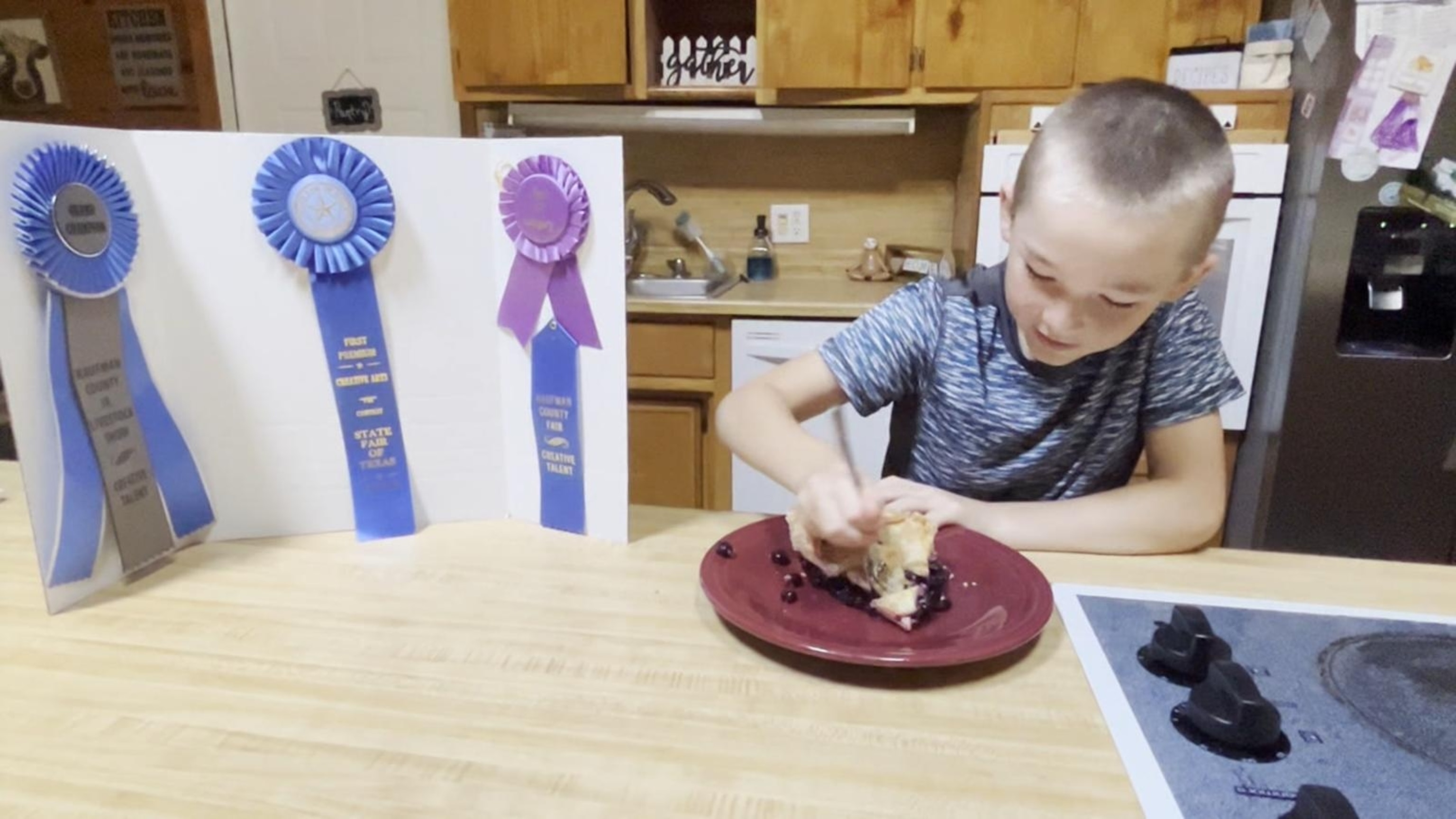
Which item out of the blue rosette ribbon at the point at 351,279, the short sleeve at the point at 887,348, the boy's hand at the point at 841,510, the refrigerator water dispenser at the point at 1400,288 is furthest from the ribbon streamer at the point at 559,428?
the refrigerator water dispenser at the point at 1400,288

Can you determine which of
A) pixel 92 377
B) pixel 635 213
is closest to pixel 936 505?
pixel 92 377

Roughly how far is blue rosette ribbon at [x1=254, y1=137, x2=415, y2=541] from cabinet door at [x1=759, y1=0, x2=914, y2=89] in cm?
174

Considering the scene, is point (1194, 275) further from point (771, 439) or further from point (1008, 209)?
point (771, 439)

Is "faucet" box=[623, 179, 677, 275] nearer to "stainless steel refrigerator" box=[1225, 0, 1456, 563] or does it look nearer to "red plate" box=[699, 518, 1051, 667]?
"stainless steel refrigerator" box=[1225, 0, 1456, 563]

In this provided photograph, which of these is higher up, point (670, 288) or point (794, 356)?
point (670, 288)

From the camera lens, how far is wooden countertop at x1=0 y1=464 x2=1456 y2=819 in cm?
51

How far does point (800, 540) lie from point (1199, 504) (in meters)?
0.42

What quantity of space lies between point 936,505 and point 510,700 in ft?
1.43

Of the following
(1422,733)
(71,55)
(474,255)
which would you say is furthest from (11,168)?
(71,55)

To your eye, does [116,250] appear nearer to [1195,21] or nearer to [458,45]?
[458,45]

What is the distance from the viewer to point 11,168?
664 mm

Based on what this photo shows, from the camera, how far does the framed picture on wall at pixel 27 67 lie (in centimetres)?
308

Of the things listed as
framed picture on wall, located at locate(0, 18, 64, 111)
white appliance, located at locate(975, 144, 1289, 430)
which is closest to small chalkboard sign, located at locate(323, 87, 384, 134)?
framed picture on wall, located at locate(0, 18, 64, 111)

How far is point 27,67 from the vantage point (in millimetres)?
3121
